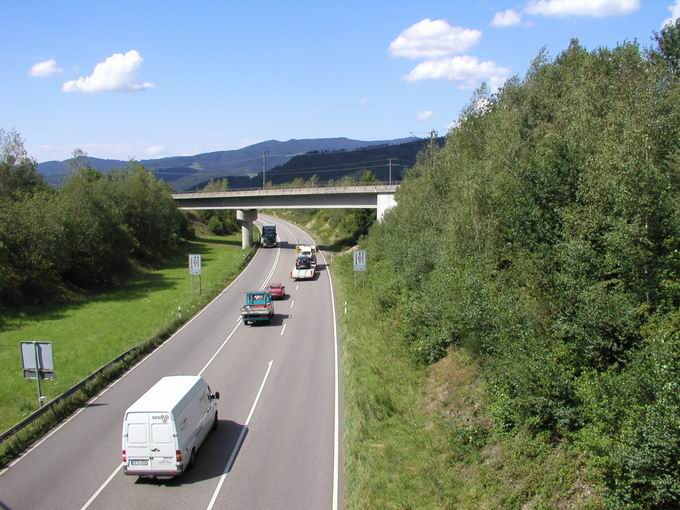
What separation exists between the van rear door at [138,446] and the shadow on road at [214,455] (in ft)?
2.85

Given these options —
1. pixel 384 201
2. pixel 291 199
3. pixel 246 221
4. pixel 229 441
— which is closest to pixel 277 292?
pixel 229 441

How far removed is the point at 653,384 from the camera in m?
9.52

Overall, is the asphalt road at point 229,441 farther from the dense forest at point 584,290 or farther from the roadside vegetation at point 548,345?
the dense forest at point 584,290

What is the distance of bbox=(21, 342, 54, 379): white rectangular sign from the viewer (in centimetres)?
1745

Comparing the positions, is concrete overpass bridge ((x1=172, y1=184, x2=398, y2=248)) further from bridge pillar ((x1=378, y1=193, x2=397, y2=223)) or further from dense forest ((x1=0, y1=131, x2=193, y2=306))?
dense forest ((x1=0, y1=131, x2=193, y2=306))

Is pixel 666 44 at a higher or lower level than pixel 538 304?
higher

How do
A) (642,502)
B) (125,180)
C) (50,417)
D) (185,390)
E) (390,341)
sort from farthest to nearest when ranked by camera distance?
(125,180) < (390,341) < (50,417) < (185,390) < (642,502)

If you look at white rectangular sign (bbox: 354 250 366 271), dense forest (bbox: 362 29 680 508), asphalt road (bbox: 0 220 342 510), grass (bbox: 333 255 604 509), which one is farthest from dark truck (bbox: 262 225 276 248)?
grass (bbox: 333 255 604 509)

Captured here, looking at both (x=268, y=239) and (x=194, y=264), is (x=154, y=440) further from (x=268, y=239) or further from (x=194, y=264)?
(x=268, y=239)

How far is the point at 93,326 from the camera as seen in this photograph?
33.9 metres

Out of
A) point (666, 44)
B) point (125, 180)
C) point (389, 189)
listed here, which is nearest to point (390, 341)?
point (666, 44)

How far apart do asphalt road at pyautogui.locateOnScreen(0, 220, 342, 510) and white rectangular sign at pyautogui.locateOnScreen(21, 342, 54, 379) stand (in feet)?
6.52

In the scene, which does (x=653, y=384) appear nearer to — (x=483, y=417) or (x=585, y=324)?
(x=585, y=324)

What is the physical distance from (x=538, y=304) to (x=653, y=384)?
6350 millimetres
